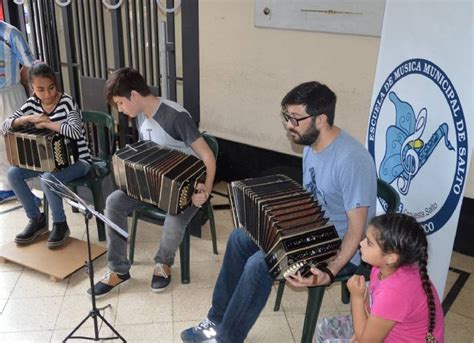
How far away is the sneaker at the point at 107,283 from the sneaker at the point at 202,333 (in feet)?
1.88

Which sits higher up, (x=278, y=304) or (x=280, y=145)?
(x=280, y=145)

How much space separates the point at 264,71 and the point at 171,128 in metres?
1.35

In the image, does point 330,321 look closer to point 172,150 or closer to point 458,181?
point 458,181

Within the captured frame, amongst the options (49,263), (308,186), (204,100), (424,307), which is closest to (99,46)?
(204,100)

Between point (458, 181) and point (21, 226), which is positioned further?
point (21, 226)

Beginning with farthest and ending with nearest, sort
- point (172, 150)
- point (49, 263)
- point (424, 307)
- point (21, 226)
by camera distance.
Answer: point (21, 226)
point (49, 263)
point (172, 150)
point (424, 307)

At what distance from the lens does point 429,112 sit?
194cm

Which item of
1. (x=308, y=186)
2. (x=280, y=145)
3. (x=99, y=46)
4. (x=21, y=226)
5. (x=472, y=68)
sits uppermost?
(x=472, y=68)

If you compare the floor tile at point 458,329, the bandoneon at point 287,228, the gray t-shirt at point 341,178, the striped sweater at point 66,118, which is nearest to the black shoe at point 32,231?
the striped sweater at point 66,118

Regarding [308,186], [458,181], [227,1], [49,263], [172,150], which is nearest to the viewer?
[458,181]

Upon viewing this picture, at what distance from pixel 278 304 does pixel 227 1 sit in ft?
7.61

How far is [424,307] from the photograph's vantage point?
1.43 meters

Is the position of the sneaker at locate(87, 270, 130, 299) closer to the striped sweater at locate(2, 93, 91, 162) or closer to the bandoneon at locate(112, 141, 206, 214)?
the bandoneon at locate(112, 141, 206, 214)

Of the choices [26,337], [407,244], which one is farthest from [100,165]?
[407,244]
